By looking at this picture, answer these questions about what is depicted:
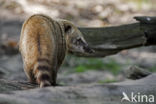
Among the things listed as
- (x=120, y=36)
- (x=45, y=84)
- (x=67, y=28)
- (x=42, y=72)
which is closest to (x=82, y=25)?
(x=120, y=36)

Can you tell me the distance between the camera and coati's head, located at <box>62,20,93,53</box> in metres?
5.40

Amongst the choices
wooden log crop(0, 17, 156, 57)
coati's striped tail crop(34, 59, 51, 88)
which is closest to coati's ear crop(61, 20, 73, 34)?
wooden log crop(0, 17, 156, 57)

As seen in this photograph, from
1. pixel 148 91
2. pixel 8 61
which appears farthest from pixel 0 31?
pixel 148 91

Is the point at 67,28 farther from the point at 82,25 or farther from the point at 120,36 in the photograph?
the point at 82,25

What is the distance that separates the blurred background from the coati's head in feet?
9.30

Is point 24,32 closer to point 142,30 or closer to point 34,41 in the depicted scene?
point 34,41

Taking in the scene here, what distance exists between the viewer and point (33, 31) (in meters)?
4.43

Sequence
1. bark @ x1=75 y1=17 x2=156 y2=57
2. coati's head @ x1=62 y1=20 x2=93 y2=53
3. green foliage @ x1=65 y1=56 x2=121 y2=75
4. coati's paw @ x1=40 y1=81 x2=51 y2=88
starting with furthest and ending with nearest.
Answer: green foliage @ x1=65 y1=56 x2=121 y2=75 < bark @ x1=75 y1=17 x2=156 y2=57 < coati's head @ x1=62 y1=20 x2=93 y2=53 < coati's paw @ x1=40 y1=81 x2=51 y2=88

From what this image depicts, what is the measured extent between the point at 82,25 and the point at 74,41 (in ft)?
19.2

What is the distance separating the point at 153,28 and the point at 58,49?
1.86 m

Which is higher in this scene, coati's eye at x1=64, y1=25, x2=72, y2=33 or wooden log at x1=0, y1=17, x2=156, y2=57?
coati's eye at x1=64, y1=25, x2=72, y2=33

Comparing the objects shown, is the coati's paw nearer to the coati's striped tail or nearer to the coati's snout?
the coati's striped tail

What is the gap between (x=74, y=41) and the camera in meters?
5.41

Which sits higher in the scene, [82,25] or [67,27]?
[67,27]
